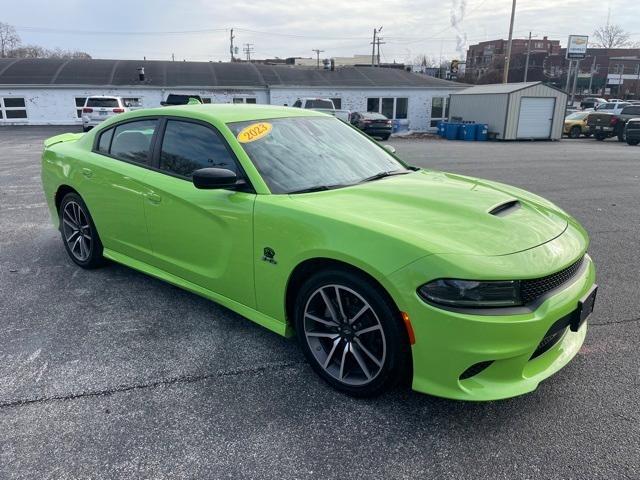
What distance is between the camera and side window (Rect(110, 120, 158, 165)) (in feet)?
12.8

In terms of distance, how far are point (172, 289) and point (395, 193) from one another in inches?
90.3

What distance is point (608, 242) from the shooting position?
579cm

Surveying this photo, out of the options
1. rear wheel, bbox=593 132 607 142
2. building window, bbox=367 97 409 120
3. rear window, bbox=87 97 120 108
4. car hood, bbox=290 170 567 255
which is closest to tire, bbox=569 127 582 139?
rear wheel, bbox=593 132 607 142

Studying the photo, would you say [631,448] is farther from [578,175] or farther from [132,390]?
[578,175]

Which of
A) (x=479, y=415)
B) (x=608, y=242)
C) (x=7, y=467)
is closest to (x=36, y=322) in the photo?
(x=7, y=467)

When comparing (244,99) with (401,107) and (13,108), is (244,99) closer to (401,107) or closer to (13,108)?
(401,107)

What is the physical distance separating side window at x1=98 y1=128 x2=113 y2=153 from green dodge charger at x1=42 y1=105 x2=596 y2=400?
0.09 m

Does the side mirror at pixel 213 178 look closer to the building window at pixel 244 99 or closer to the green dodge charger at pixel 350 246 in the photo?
the green dodge charger at pixel 350 246

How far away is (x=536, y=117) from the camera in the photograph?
26.6 m

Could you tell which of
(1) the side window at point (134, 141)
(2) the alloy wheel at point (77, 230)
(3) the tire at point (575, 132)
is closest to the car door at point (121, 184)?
(1) the side window at point (134, 141)

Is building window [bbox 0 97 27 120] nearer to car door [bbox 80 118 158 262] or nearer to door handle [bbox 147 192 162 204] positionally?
car door [bbox 80 118 158 262]

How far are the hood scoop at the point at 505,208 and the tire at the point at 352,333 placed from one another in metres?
0.94

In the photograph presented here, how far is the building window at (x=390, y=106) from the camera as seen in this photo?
31.7 m

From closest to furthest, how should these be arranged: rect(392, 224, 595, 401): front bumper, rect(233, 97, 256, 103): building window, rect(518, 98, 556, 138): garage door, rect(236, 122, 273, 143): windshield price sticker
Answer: rect(392, 224, 595, 401): front bumper → rect(236, 122, 273, 143): windshield price sticker → rect(518, 98, 556, 138): garage door → rect(233, 97, 256, 103): building window
